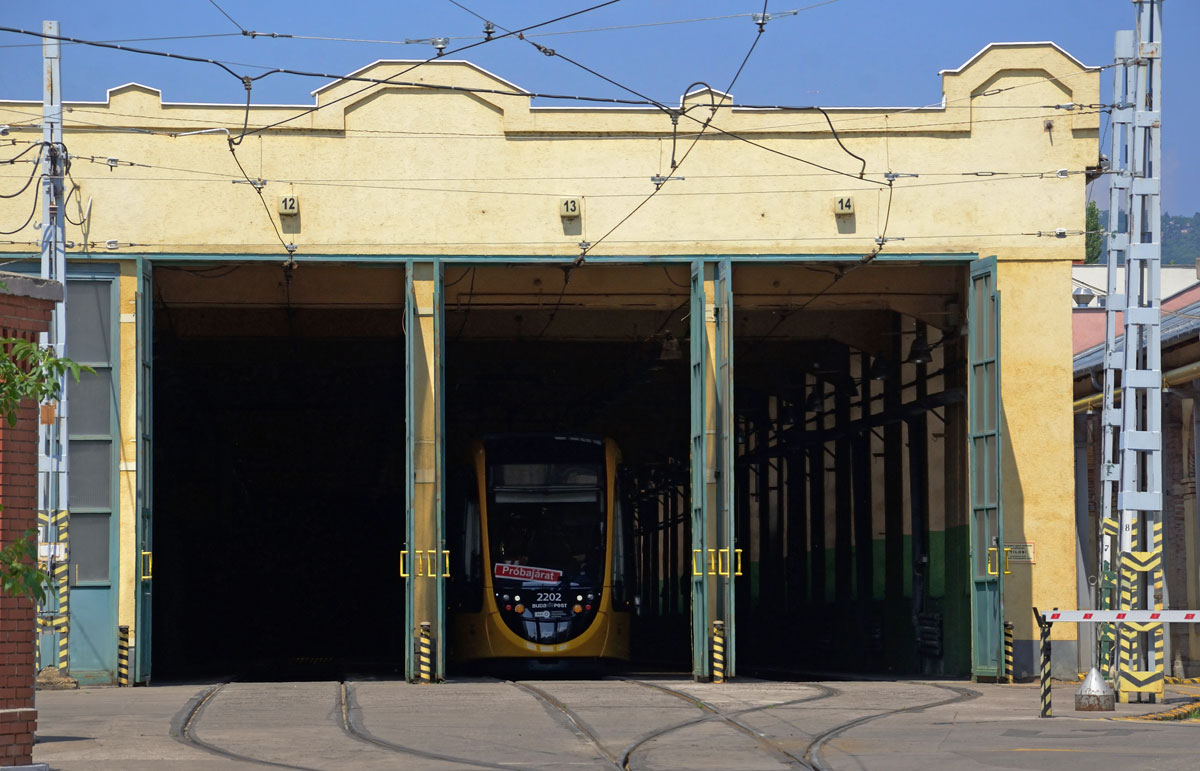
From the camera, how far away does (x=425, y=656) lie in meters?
22.3

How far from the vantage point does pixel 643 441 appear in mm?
46406

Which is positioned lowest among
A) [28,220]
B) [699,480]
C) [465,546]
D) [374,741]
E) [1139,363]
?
[374,741]

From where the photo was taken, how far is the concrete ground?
12633 mm

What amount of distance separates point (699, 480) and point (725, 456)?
0.62 meters

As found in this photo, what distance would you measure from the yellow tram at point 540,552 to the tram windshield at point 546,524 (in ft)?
0.05

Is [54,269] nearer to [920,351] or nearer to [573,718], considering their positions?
[573,718]

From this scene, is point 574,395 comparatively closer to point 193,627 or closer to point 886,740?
point 193,627

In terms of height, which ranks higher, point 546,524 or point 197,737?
point 546,524

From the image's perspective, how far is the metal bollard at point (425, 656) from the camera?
73.3 ft

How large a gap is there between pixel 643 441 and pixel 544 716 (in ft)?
98.9

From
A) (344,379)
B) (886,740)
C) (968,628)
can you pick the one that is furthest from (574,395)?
(886,740)

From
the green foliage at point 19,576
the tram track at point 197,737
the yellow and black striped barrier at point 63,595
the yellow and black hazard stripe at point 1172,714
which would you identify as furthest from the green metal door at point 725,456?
the green foliage at point 19,576

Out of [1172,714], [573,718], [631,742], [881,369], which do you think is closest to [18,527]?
[631,742]

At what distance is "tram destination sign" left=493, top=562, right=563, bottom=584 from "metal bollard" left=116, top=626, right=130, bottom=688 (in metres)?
5.57
